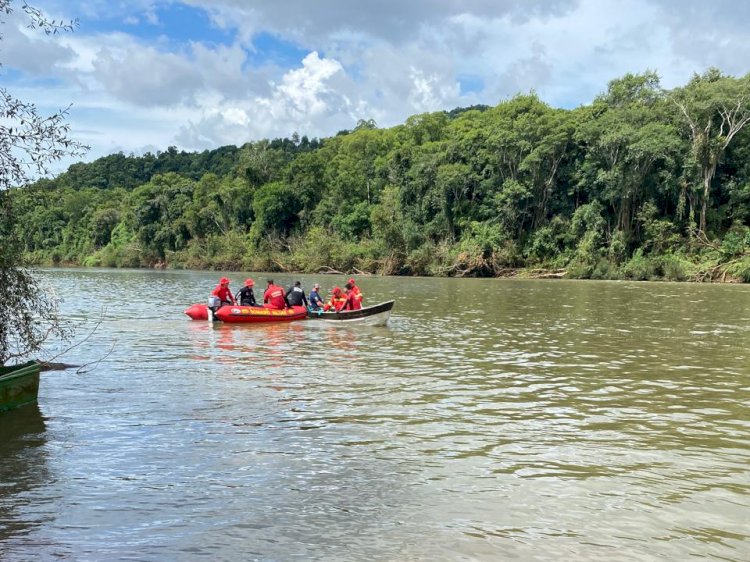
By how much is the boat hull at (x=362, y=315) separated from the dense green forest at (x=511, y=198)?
2901cm

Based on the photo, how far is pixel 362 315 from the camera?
19641 millimetres

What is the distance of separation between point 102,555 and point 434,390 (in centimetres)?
636

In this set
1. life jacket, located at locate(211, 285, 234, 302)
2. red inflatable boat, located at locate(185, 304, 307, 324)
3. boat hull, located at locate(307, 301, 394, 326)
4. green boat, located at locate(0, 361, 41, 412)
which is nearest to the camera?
green boat, located at locate(0, 361, 41, 412)

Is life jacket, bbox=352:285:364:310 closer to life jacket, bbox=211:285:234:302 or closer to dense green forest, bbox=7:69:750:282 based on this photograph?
life jacket, bbox=211:285:234:302

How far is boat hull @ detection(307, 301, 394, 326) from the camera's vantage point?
1922 centimetres

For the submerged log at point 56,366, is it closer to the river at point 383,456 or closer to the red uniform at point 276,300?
the river at point 383,456

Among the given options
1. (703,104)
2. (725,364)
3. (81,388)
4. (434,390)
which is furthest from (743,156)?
(81,388)

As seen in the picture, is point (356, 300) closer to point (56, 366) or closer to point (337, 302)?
point (337, 302)

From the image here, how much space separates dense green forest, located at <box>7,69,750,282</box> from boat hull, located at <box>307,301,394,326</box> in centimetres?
2901

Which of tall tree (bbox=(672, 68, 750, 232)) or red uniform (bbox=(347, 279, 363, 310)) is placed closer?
red uniform (bbox=(347, 279, 363, 310))

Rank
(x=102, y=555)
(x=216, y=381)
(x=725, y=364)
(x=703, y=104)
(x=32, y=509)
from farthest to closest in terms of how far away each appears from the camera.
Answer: (x=703, y=104) → (x=725, y=364) → (x=216, y=381) → (x=32, y=509) → (x=102, y=555)

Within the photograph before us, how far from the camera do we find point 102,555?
4801 millimetres

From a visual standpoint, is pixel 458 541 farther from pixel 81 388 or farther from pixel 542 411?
pixel 81 388

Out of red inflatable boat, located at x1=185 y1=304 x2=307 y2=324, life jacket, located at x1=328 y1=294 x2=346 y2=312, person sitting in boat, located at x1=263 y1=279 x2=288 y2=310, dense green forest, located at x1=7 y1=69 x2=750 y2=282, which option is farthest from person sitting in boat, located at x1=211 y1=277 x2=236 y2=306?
dense green forest, located at x1=7 y1=69 x2=750 y2=282
